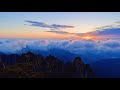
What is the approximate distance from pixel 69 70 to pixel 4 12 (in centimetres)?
111

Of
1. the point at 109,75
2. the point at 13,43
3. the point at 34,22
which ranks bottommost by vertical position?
the point at 109,75

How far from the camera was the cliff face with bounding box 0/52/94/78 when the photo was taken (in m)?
3.04

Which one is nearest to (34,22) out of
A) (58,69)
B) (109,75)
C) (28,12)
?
(28,12)

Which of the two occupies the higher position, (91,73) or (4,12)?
(4,12)

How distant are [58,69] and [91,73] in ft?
1.38

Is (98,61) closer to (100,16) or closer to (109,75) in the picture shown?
(109,75)

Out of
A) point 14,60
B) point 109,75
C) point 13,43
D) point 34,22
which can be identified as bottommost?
point 109,75

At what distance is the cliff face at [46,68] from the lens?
3.04 meters

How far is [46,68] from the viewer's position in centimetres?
305

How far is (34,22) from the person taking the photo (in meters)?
3.04
